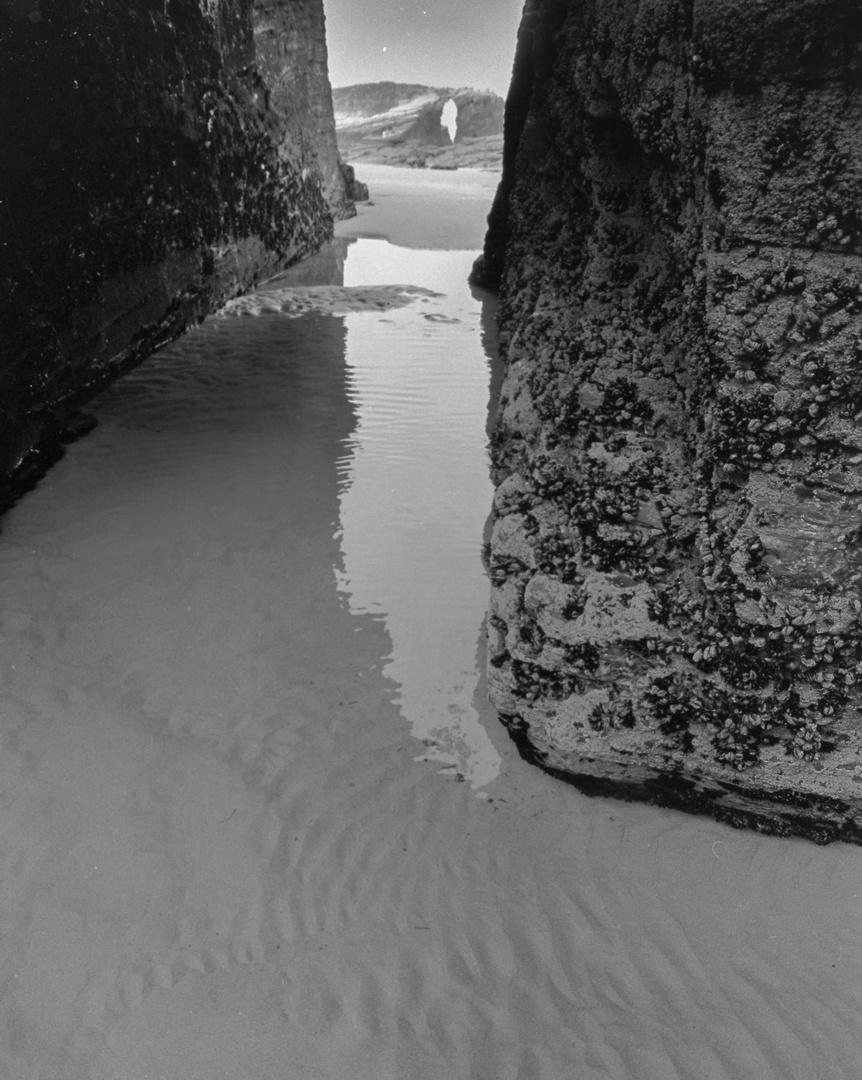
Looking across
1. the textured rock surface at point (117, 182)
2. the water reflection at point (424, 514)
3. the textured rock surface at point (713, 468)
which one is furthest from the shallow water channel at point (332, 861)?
the textured rock surface at point (117, 182)

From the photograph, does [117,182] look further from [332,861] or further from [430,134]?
[430,134]

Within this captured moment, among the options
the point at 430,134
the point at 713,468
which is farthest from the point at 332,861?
the point at 430,134

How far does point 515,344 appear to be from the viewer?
3.21m

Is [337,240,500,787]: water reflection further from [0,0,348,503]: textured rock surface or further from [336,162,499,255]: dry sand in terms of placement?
[336,162,499,255]: dry sand

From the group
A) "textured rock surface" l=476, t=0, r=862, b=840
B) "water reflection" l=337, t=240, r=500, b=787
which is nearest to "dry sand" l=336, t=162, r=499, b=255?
"water reflection" l=337, t=240, r=500, b=787

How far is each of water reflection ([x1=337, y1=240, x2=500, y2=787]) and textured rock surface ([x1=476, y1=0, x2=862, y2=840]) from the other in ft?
0.81

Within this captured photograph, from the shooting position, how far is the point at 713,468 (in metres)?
1.92

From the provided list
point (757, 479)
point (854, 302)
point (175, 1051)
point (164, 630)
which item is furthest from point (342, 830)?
point (854, 302)

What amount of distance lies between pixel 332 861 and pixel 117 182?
3054mm

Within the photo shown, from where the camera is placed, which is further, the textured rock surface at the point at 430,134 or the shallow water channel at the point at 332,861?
the textured rock surface at the point at 430,134

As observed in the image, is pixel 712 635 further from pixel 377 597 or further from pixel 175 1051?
pixel 175 1051

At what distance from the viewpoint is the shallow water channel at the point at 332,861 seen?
1571mm

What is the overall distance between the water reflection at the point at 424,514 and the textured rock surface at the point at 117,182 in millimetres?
1128

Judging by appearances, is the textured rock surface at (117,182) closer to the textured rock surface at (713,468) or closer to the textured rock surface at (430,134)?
the textured rock surface at (713,468)
